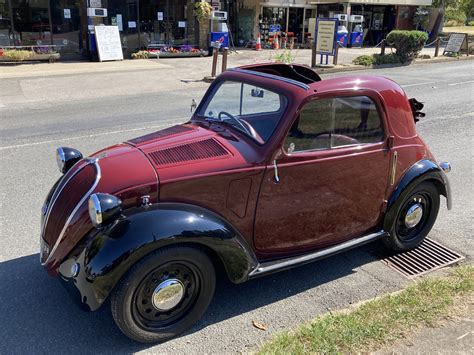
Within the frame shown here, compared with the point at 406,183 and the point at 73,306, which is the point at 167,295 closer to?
the point at 73,306

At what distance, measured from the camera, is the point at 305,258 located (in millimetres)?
3502

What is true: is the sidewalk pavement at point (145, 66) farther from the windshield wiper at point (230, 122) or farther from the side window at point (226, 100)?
the windshield wiper at point (230, 122)

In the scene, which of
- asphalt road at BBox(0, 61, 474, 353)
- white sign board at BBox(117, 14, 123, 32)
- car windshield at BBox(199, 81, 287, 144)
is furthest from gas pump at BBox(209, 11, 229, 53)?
car windshield at BBox(199, 81, 287, 144)

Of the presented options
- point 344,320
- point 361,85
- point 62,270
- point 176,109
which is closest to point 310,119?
point 361,85

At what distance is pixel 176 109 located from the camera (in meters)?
10.1

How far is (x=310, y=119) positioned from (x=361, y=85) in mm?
579

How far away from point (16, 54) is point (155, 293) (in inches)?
606

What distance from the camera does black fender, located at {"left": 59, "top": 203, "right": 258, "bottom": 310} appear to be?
2.72m

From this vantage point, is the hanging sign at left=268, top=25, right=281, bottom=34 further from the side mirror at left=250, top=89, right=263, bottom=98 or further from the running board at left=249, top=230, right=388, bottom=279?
the running board at left=249, top=230, right=388, bottom=279

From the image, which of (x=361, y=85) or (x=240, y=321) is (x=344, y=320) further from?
(x=361, y=85)

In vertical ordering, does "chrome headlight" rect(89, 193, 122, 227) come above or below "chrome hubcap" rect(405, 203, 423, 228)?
above

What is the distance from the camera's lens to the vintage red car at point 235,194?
2826 mm

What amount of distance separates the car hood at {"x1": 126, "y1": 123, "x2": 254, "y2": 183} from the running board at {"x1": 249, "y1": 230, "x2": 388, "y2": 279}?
784 mm

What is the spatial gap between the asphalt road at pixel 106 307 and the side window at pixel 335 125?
1.15 metres
